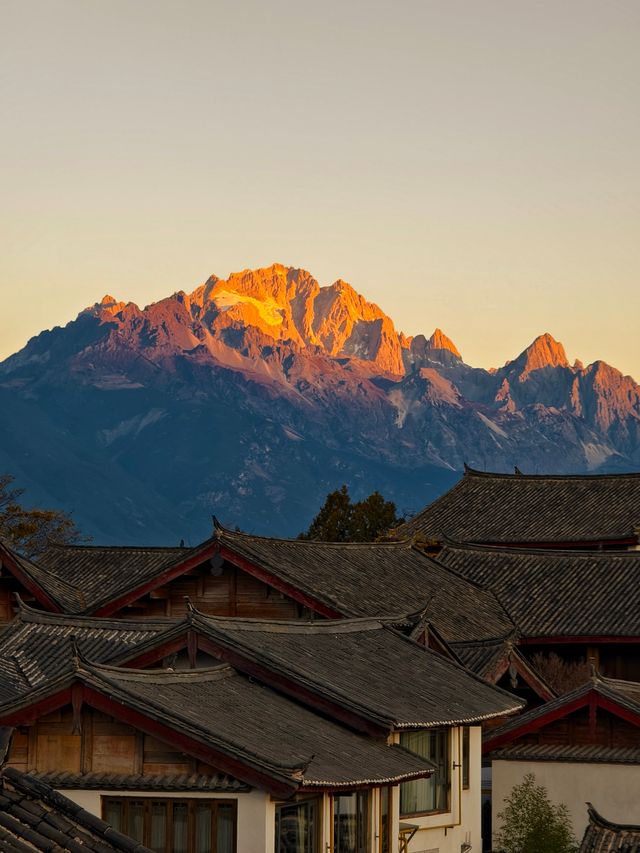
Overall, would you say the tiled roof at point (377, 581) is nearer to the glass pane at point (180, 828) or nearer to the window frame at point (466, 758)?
the window frame at point (466, 758)

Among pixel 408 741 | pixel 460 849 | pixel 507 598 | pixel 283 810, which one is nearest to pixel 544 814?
pixel 460 849

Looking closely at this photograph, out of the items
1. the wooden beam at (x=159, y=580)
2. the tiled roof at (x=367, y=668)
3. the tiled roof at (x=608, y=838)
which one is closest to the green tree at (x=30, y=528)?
the wooden beam at (x=159, y=580)

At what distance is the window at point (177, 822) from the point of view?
77.5 feet

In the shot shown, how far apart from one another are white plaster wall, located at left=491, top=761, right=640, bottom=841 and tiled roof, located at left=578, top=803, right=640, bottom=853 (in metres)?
11.6

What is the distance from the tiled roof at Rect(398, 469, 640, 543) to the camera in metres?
66.1

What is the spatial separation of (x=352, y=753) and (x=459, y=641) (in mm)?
16732

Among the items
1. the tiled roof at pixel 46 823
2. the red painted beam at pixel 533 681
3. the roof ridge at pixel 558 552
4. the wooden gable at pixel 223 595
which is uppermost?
the roof ridge at pixel 558 552

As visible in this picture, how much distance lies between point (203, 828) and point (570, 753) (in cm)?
1412

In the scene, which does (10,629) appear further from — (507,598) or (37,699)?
(507,598)

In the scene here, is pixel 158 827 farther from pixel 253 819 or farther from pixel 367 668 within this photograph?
pixel 367 668

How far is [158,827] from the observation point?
78.5ft

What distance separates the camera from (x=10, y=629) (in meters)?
36.9

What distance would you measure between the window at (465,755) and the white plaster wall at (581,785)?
325 centimetres

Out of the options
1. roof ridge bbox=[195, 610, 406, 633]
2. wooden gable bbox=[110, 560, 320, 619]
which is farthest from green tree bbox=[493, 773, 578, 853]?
wooden gable bbox=[110, 560, 320, 619]
